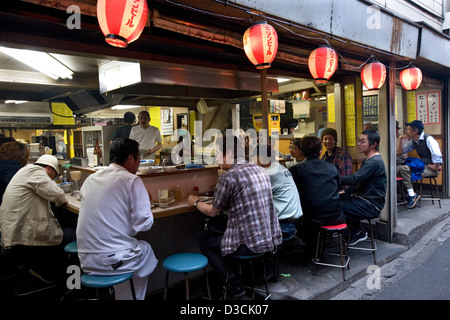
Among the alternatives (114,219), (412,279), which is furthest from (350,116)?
(114,219)

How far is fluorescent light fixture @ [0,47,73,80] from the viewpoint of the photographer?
4793 mm

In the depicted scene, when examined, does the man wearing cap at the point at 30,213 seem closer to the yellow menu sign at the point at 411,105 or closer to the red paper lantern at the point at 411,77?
the red paper lantern at the point at 411,77

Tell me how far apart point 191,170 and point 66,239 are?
6.44 feet

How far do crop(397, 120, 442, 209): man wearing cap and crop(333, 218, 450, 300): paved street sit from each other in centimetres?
197

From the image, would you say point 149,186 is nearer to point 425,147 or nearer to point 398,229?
point 398,229

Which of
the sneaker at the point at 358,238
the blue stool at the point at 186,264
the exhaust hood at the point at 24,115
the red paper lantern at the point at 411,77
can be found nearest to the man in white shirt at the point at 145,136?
the blue stool at the point at 186,264

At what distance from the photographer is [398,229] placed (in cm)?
605

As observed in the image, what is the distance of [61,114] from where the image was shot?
8.79m

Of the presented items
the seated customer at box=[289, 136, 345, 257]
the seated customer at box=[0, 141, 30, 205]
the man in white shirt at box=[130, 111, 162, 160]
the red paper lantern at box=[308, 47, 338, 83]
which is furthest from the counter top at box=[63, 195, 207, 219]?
the man in white shirt at box=[130, 111, 162, 160]

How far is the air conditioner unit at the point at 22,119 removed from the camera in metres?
11.1

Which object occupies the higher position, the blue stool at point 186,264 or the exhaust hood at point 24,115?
the exhaust hood at point 24,115

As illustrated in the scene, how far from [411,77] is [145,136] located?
235 inches

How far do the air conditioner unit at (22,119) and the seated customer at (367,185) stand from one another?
10825mm
